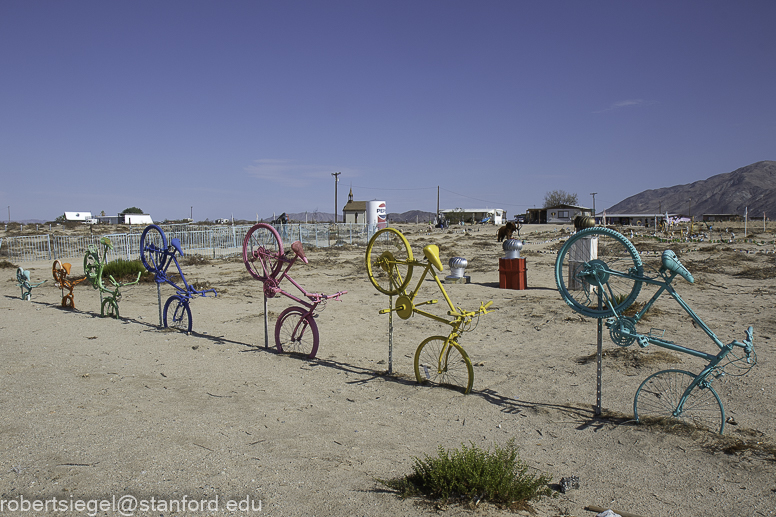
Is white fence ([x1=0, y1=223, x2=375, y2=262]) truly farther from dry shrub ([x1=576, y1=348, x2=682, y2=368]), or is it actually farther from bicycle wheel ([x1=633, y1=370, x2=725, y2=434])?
bicycle wheel ([x1=633, y1=370, x2=725, y2=434])

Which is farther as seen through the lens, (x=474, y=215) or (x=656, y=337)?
(x=474, y=215)

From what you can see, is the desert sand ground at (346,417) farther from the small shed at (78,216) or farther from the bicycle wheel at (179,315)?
the small shed at (78,216)

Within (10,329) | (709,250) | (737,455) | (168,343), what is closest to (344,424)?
(737,455)

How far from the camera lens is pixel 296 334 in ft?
27.7

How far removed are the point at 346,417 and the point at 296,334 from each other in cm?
325

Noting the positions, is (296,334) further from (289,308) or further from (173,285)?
(173,285)

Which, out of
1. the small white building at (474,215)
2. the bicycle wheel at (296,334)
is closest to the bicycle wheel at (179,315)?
the bicycle wheel at (296,334)

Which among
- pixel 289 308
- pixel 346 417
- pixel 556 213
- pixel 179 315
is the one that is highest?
pixel 556 213

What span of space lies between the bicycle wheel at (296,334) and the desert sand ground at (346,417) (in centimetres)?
26

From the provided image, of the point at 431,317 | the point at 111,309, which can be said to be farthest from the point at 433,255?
the point at 111,309

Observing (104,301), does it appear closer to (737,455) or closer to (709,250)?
(737,455)

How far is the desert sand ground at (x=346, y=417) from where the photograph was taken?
3.78 m

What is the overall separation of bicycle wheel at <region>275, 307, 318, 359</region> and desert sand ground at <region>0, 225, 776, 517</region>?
26 centimetres

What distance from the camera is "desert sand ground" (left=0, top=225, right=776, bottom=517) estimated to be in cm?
378
